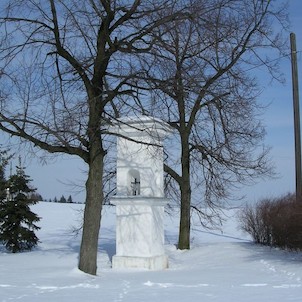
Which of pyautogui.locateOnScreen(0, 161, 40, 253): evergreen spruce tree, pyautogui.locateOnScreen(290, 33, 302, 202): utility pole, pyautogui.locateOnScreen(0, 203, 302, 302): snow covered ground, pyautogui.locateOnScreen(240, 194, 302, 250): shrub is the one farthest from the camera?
pyautogui.locateOnScreen(0, 161, 40, 253): evergreen spruce tree

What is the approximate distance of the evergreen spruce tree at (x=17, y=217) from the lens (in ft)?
63.8

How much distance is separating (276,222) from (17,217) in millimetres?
9704

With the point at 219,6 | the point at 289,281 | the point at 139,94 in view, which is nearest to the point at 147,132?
the point at 139,94

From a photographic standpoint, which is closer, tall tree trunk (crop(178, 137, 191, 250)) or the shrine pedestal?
the shrine pedestal

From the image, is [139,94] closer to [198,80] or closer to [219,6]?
[198,80]

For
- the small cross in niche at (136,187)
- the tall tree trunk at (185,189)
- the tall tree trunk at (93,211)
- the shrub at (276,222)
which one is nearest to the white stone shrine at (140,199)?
the small cross in niche at (136,187)

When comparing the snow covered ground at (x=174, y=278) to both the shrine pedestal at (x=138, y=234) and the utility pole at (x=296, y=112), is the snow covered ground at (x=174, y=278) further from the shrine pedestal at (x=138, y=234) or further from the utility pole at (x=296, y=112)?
the utility pole at (x=296, y=112)

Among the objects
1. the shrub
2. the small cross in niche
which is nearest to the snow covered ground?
the shrub

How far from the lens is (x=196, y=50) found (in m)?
15.9

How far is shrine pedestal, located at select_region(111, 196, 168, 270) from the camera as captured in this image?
13.1 metres

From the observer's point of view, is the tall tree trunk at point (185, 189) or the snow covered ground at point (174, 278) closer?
the snow covered ground at point (174, 278)

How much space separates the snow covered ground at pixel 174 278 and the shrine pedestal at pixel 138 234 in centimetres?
43

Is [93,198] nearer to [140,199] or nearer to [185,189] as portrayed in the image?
[140,199]

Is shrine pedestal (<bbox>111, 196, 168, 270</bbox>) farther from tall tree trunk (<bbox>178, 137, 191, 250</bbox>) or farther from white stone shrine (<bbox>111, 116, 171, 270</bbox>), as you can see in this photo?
tall tree trunk (<bbox>178, 137, 191, 250</bbox>)
